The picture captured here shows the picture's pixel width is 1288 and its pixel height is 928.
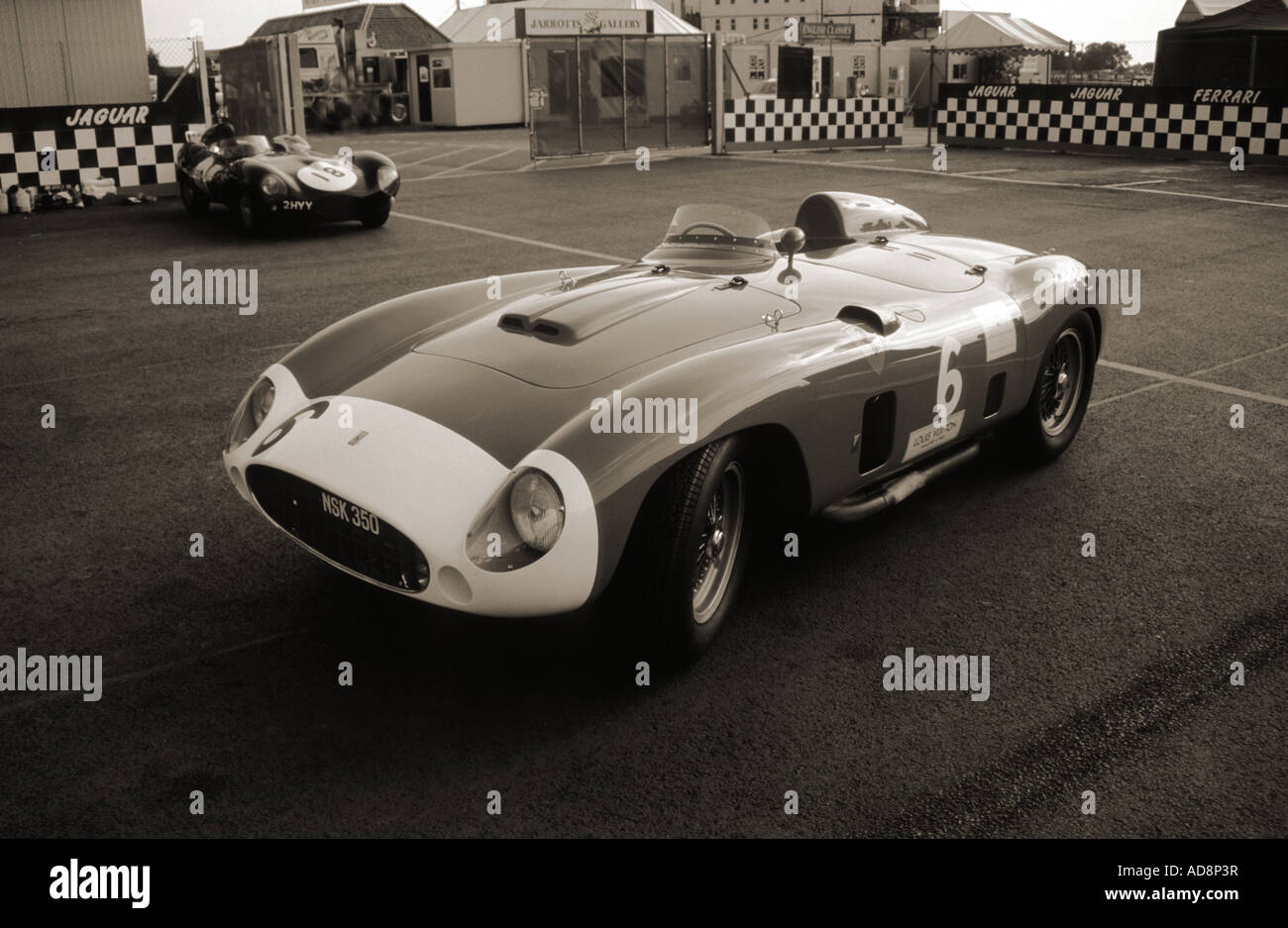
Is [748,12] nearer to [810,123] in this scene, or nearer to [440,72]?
[440,72]

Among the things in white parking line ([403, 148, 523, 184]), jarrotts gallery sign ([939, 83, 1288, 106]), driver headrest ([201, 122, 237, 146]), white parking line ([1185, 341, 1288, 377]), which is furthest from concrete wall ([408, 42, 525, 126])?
white parking line ([1185, 341, 1288, 377])

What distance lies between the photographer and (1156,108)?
16.2m

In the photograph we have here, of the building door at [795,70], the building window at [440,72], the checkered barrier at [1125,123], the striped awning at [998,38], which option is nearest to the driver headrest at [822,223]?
the checkered barrier at [1125,123]

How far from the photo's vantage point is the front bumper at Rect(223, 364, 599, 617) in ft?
8.11

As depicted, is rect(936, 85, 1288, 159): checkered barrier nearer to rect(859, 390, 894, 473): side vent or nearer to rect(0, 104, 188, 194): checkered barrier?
rect(0, 104, 188, 194): checkered barrier

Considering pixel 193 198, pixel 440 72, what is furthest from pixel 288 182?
pixel 440 72

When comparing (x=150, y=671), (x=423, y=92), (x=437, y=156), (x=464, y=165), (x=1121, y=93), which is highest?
(x=423, y=92)

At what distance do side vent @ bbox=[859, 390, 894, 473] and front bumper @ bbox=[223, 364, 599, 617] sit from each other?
1.04 m

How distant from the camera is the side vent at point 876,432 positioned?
3.20m

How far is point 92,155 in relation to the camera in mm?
12148

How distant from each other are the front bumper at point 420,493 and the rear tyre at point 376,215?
7.59 metres

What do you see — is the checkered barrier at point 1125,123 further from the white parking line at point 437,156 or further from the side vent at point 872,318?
the side vent at point 872,318

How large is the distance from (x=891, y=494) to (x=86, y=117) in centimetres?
1132
